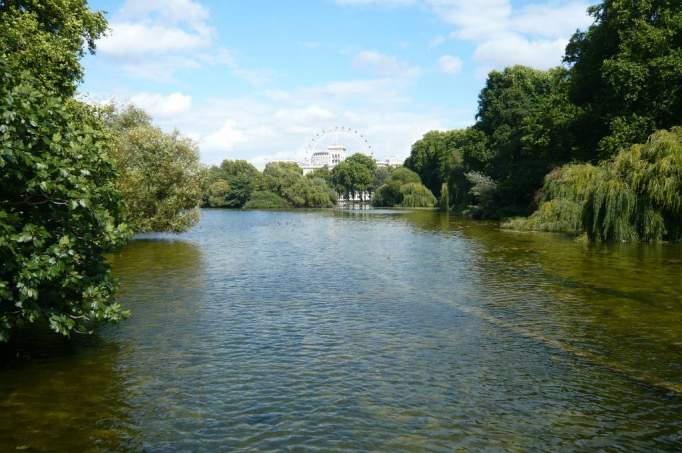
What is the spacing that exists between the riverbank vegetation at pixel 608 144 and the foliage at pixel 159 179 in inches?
1178

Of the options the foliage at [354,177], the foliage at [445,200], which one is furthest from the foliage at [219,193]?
the foliage at [445,200]

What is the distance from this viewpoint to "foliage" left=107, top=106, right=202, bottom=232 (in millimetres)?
43688

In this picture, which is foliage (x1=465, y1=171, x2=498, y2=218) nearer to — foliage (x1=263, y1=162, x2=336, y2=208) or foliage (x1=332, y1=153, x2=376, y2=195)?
foliage (x1=263, y1=162, x2=336, y2=208)

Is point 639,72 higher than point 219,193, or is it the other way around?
point 639,72

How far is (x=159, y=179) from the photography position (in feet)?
146

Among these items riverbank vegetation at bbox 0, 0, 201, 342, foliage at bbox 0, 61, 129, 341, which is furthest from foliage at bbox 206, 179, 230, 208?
foliage at bbox 0, 61, 129, 341

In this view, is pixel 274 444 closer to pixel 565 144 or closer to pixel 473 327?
pixel 473 327

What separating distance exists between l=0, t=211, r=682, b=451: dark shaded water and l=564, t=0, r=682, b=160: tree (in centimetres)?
2392

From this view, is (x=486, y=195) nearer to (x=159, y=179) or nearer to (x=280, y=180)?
(x=159, y=179)

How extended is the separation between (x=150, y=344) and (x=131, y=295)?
7.28 metres

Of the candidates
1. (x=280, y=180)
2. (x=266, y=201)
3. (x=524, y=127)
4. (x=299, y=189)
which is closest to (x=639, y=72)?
(x=524, y=127)

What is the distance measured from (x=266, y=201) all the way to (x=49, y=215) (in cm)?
13509

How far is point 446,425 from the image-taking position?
1023cm

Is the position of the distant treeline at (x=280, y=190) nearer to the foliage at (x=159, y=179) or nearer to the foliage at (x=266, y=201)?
the foliage at (x=266, y=201)
